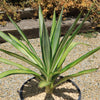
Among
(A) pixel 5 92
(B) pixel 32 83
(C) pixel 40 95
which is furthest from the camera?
(A) pixel 5 92

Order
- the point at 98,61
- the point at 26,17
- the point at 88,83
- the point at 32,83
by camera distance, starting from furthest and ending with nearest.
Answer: the point at 26,17 → the point at 98,61 → the point at 88,83 → the point at 32,83

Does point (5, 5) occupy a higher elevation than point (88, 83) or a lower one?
higher

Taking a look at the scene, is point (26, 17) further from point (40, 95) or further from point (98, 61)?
point (40, 95)

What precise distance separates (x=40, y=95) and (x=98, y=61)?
177cm

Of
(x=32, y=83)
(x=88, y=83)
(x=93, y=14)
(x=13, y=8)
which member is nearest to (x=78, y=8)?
(x=93, y=14)

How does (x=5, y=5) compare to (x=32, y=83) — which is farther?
(x=5, y=5)

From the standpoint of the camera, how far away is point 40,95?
2.68 meters

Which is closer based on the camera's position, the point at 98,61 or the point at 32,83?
the point at 32,83

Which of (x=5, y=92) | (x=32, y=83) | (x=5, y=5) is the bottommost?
(x=5, y=92)

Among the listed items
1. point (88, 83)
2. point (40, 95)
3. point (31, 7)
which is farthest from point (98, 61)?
point (31, 7)

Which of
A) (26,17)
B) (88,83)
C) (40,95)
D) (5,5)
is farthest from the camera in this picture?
(26,17)

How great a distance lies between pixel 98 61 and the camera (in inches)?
159

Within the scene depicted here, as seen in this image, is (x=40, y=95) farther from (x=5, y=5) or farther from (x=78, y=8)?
(x=78, y=8)

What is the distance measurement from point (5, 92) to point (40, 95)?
728 mm
